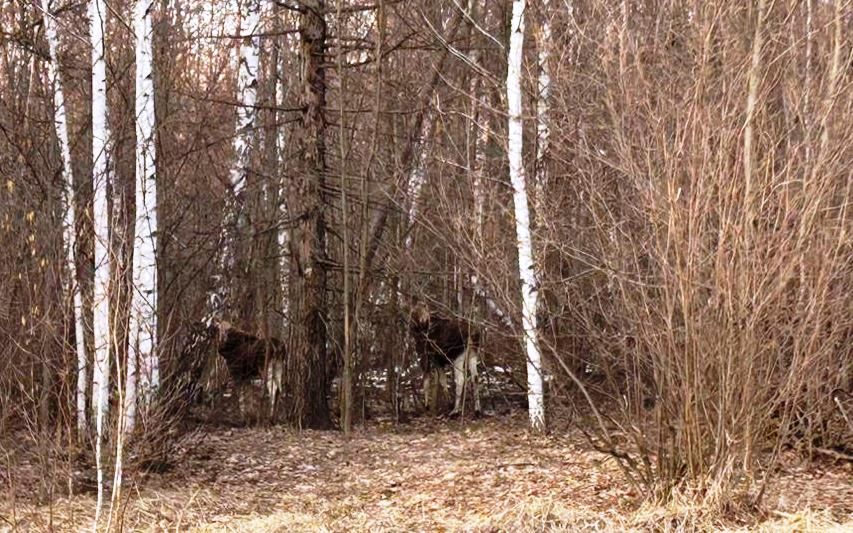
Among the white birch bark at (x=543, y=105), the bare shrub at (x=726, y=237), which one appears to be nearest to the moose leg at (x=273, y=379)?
the white birch bark at (x=543, y=105)

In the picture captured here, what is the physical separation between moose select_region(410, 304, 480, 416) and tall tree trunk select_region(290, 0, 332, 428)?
51.3 inches

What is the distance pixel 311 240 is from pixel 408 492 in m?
4.60

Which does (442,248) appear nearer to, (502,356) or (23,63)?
(502,356)

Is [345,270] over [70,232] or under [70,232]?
under

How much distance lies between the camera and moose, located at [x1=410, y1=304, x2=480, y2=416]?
41.4ft

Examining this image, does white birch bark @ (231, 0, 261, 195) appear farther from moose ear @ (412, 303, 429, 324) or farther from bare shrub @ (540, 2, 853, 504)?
bare shrub @ (540, 2, 853, 504)

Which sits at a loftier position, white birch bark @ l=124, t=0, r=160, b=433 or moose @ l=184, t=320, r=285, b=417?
white birch bark @ l=124, t=0, r=160, b=433

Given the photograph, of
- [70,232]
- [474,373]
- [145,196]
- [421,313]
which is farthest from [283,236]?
[70,232]

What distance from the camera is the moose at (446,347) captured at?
12609mm

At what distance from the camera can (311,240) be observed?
12172 mm

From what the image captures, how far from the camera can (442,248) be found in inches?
533

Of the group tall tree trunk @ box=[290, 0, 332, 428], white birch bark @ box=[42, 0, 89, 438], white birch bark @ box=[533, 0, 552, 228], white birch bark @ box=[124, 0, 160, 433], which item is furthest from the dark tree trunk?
white birch bark @ box=[42, 0, 89, 438]

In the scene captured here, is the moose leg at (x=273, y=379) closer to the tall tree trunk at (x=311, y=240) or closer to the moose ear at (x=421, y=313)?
the tall tree trunk at (x=311, y=240)

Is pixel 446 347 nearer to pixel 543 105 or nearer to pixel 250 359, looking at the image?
pixel 250 359
